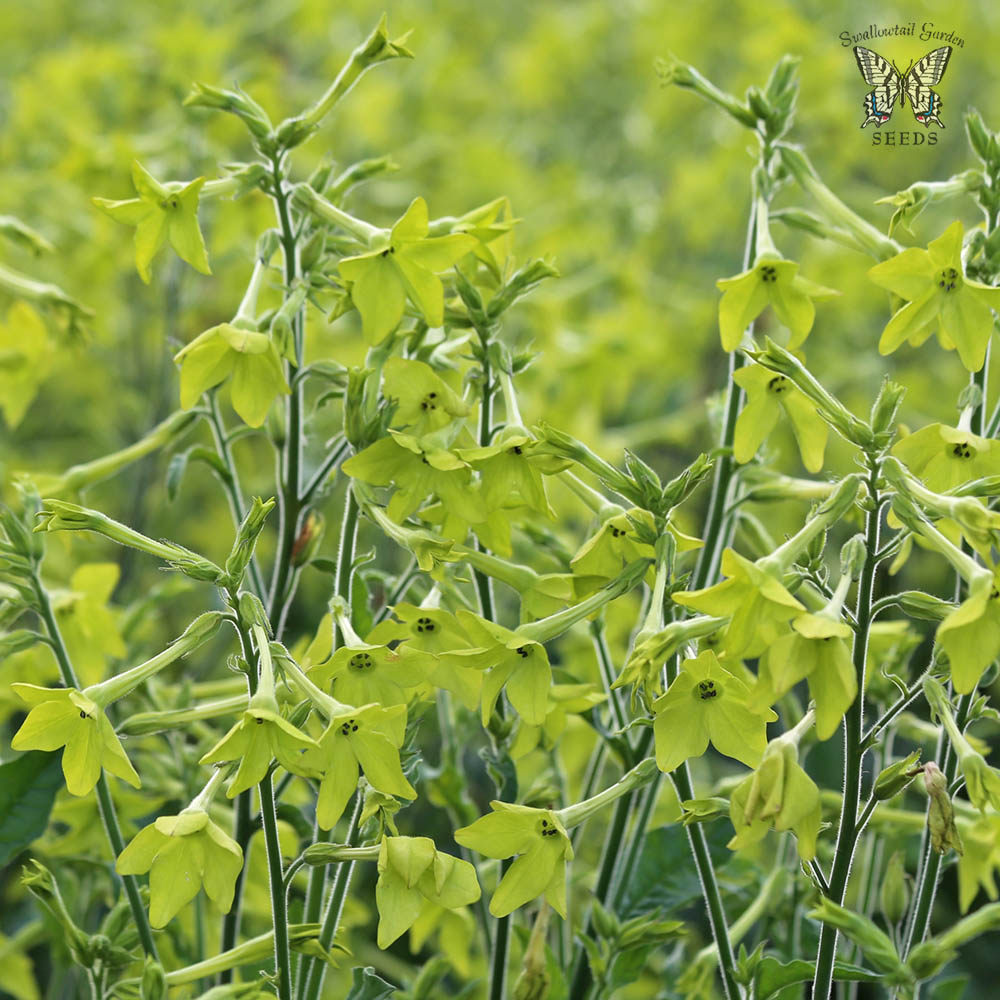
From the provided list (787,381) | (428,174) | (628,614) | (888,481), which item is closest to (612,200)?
(428,174)

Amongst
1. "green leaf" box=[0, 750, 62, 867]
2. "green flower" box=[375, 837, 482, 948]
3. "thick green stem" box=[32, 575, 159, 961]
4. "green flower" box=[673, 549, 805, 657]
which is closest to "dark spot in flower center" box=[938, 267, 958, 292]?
"green flower" box=[673, 549, 805, 657]

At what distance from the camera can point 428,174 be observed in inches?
162

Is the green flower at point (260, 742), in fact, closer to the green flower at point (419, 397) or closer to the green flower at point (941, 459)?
the green flower at point (419, 397)

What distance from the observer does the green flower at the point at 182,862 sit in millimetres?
1187

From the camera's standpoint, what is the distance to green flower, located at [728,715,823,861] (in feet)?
3.57

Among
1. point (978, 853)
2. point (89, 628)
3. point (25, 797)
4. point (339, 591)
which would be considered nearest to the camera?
point (339, 591)

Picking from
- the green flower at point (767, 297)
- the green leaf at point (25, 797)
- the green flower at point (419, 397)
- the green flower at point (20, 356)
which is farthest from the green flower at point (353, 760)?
the green flower at point (20, 356)

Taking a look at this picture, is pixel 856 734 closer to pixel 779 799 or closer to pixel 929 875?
pixel 779 799

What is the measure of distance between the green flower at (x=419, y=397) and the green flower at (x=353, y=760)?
0.35 metres

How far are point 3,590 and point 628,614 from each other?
1108 millimetres

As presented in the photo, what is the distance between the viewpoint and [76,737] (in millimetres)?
1234

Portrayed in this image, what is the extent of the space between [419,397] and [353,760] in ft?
1.33

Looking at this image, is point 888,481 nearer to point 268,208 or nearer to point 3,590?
point 3,590

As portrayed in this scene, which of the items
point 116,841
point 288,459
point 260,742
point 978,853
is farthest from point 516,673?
point 978,853
